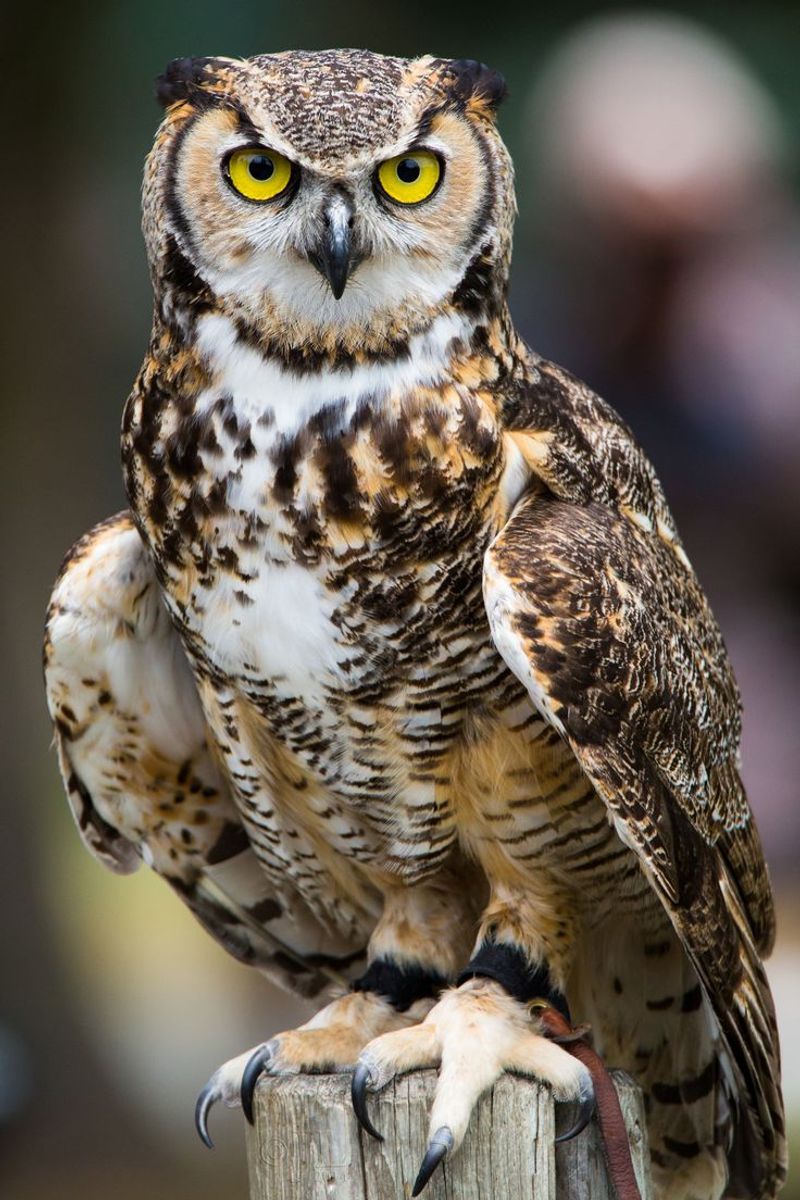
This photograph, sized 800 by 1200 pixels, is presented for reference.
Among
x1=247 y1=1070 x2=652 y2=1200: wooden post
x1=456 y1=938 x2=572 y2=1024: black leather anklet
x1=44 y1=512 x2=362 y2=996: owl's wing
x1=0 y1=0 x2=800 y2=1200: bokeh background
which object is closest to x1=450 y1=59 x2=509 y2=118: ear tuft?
x1=44 y1=512 x2=362 y2=996: owl's wing

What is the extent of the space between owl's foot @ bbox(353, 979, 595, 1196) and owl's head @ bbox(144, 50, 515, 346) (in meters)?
0.85

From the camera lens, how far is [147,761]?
92.3 inches

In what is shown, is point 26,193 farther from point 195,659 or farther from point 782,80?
point 195,659

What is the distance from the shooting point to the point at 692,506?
4086 mm

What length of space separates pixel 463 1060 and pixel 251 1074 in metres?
0.30

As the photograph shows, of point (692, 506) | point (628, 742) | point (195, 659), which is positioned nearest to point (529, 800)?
point (628, 742)

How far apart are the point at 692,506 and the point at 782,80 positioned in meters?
1.40

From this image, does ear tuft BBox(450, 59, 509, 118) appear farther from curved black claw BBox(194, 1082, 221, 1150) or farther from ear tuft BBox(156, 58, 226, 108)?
curved black claw BBox(194, 1082, 221, 1150)

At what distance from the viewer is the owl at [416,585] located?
1.88m

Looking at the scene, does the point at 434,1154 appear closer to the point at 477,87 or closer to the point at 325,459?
the point at 325,459

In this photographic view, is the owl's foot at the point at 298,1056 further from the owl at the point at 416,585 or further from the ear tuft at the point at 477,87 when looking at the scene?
the ear tuft at the point at 477,87

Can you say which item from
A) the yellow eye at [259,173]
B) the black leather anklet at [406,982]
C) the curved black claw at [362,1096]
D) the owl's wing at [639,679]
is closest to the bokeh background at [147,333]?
the owl's wing at [639,679]

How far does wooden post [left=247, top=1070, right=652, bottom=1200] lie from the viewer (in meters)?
1.78

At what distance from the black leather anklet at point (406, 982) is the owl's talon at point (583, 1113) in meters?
0.39
